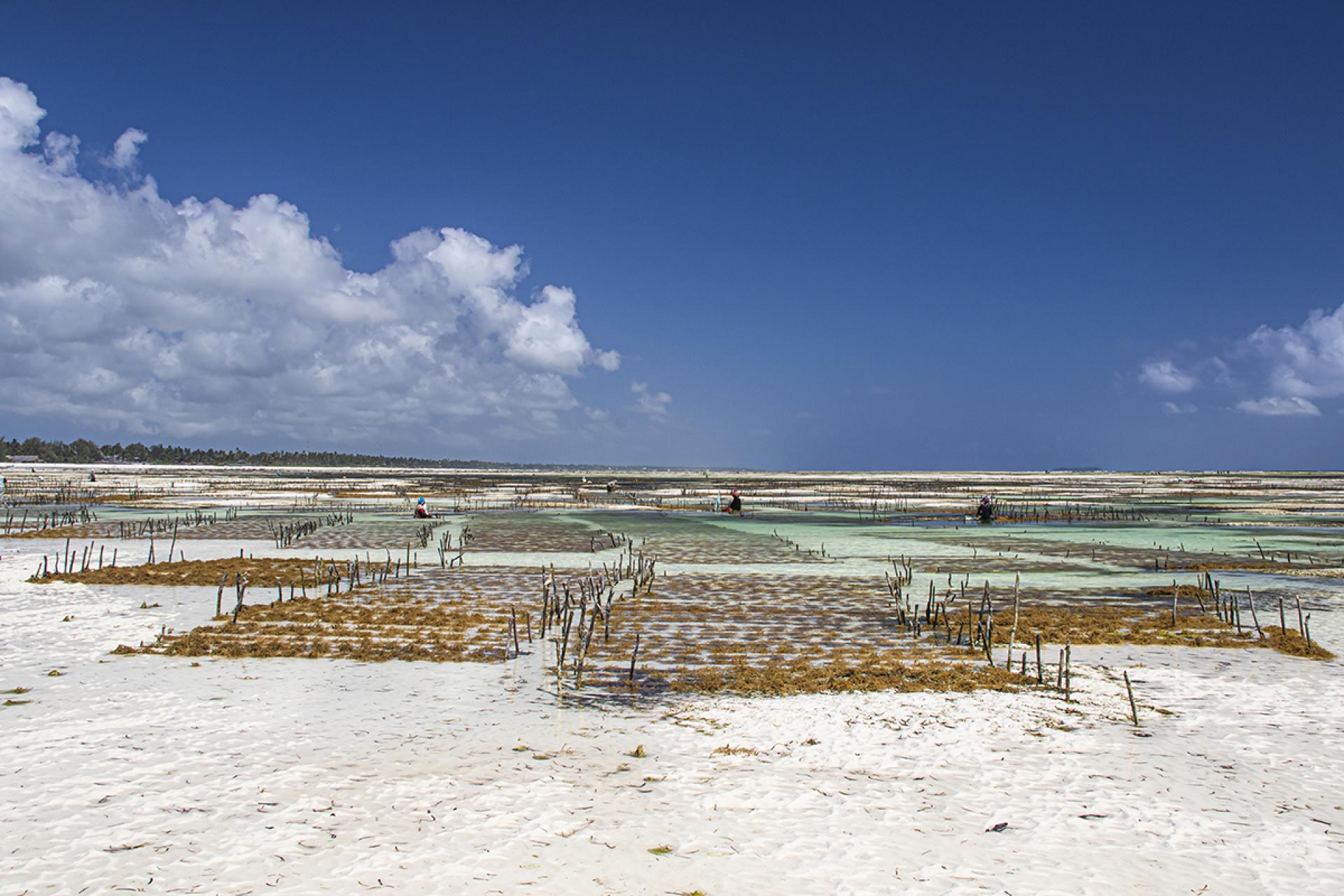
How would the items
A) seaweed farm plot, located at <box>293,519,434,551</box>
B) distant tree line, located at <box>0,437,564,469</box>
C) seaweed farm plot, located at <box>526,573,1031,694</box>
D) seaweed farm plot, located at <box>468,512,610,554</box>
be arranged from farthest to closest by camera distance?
1. distant tree line, located at <box>0,437,564,469</box>
2. seaweed farm plot, located at <box>293,519,434,551</box>
3. seaweed farm plot, located at <box>468,512,610,554</box>
4. seaweed farm plot, located at <box>526,573,1031,694</box>

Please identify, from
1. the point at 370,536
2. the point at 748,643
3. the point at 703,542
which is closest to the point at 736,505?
the point at 703,542

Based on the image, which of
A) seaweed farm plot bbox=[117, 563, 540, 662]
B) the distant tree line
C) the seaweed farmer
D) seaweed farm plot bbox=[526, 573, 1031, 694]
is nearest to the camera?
seaweed farm plot bbox=[526, 573, 1031, 694]

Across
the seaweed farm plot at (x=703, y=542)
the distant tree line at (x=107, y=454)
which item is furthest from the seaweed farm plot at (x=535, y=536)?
the distant tree line at (x=107, y=454)

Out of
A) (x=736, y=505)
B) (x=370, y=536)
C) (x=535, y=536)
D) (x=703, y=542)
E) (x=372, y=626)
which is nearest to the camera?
(x=372, y=626)

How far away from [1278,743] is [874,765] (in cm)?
537

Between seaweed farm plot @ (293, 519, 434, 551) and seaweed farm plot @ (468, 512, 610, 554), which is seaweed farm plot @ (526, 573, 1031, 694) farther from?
seaweed farm plot @ (293, 519, 434, 551)

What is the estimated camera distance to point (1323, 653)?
15.0 metres

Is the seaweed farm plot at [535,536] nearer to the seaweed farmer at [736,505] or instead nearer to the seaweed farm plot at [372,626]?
the seaweed farm plot at [372,626]

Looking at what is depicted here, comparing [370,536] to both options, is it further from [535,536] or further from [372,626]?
[372,626]

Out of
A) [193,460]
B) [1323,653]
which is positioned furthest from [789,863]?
[193,460]

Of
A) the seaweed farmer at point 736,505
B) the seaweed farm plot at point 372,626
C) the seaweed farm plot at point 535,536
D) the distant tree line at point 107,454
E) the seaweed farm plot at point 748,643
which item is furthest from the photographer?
the distant tree line at point 107,454

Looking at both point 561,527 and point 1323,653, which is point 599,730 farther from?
point 561,527

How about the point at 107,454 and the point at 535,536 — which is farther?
the point at 107,454

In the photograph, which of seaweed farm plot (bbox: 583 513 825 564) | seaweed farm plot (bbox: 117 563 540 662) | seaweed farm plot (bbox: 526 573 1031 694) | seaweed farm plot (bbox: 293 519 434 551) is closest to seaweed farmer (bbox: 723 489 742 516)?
seaweed farm plot (bbox: 583 513 825 564)
